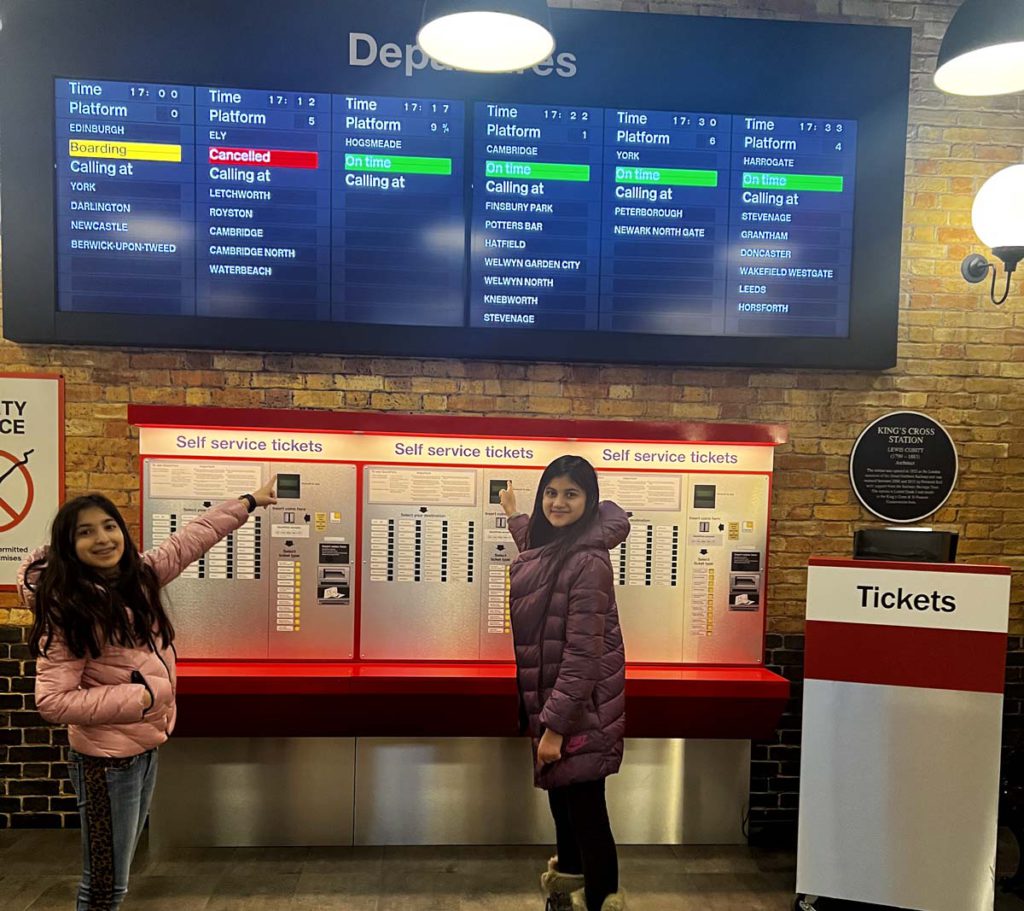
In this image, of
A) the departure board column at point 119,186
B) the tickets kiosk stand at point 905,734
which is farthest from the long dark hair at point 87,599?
the tickets kiosk stand at point 905,734

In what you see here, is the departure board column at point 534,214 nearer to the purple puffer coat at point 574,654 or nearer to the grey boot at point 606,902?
the purple puffer coat at point 574,654

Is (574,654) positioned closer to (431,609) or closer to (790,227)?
(431,609)

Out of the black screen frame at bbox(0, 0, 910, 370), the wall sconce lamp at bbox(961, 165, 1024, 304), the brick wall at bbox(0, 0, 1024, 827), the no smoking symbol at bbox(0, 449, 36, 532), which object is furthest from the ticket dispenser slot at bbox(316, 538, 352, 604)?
the wall sconce lamp at bbox(961, 165, 1024, 304)

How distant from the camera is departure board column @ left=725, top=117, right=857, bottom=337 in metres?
4.03

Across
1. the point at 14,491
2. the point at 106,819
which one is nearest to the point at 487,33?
the point at 106,819

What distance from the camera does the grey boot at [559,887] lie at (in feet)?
10.6

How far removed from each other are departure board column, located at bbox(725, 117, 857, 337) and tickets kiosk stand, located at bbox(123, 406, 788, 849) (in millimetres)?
704

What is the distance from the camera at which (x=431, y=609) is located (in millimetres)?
3928

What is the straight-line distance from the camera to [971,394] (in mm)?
4281

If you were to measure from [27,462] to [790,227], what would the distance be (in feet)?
13.2

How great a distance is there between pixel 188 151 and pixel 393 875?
3.56 m

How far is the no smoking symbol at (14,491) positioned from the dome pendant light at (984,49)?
4375 millimetres

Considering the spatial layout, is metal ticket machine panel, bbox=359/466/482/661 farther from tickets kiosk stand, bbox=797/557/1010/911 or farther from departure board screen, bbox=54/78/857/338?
tickets kiosk stand, bbox=797/557/1010/911

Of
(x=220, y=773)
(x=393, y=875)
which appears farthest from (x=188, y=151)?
(x=393, y=875)
